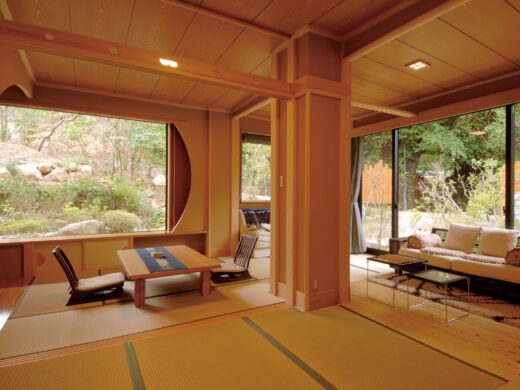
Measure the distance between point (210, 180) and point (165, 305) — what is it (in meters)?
2.77

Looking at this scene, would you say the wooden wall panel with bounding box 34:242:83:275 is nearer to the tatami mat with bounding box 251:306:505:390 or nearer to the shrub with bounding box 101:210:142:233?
the shrub with bounding box 101:210:142:233

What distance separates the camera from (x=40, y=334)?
2455 millimetres

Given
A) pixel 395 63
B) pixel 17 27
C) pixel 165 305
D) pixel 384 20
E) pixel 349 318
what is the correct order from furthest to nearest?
pixel 395 63 < pixel 165 305 < pixel 349 318 < pixel 384 20 < pixel 17 27

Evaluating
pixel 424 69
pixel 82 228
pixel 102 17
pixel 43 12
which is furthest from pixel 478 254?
pixel 82 228

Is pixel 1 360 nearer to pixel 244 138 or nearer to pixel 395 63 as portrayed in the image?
pixel 395 63

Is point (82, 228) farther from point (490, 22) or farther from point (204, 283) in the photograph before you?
point (490, 22)

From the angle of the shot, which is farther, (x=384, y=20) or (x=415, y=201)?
(x=415, y=201)

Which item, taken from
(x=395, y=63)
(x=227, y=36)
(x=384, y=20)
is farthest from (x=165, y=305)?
(x=395, y=63)

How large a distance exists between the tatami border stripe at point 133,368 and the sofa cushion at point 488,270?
12.4 feet

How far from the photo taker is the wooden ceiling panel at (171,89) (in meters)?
4.17

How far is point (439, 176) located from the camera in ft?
15.8

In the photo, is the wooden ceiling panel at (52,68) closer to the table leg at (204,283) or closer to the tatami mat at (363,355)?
the table leg at (204,283)

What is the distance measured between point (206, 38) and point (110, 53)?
1.12 meters

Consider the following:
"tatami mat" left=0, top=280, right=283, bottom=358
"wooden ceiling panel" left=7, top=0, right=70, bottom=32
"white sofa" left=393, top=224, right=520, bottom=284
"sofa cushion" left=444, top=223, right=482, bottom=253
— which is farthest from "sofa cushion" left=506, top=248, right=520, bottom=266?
"wooden ceiling panel" left=7, top=0, right=70, bottom=32
